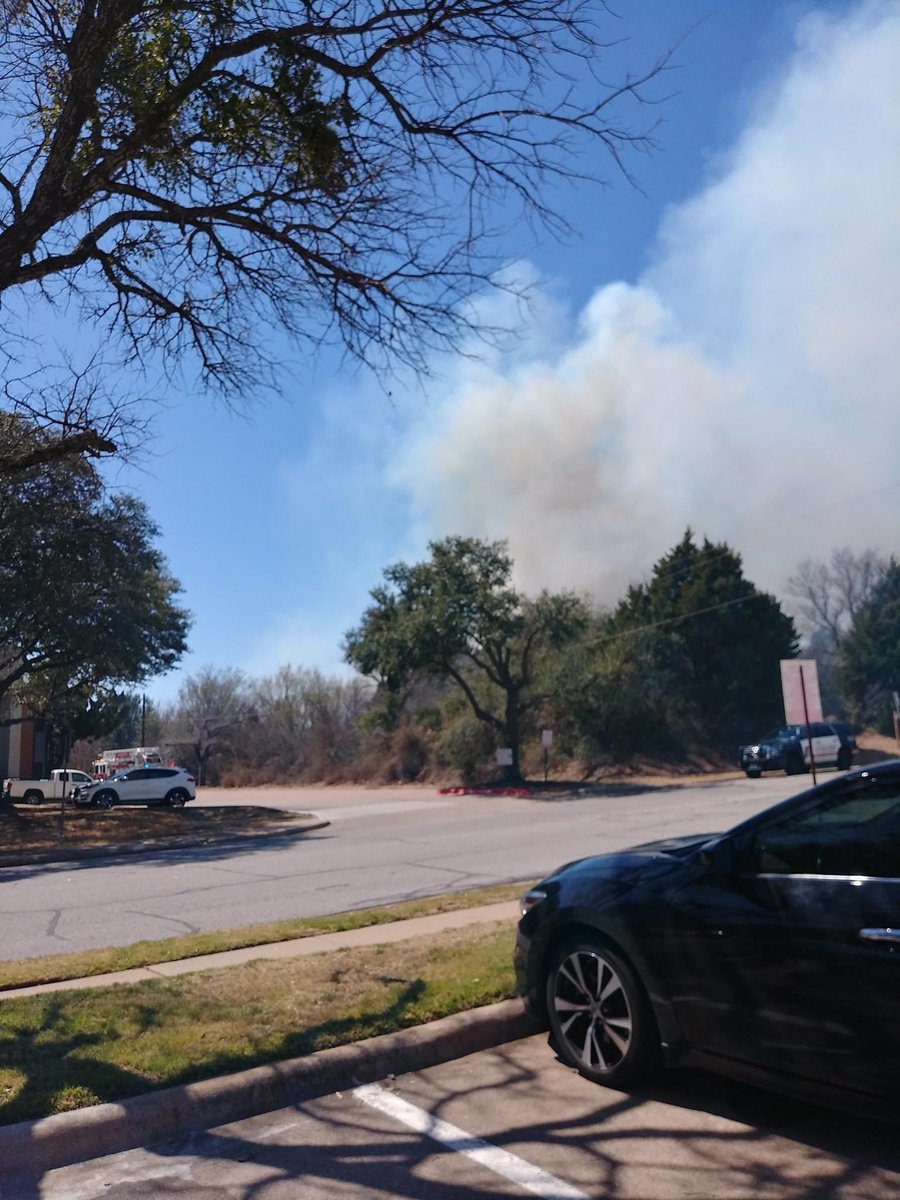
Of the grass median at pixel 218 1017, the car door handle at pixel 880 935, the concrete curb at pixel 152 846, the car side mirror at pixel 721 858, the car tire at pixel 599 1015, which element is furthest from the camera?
the concrete curb at pixel 152 846

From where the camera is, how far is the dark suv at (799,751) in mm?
31781

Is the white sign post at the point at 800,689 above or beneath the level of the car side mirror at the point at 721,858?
above

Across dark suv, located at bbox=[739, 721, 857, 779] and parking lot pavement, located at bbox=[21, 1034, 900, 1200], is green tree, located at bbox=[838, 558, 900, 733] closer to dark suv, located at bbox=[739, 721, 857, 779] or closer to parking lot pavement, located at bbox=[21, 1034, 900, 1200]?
dark suv, located at bbox=[739, 721, 857, 779]

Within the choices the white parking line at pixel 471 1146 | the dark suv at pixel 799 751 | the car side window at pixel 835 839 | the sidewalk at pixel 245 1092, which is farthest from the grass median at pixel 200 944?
the dark suv at pixel 799 751

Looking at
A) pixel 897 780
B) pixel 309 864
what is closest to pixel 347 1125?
pixel 897 780

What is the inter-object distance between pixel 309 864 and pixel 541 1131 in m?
11.5

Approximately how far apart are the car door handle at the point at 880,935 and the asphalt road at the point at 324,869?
7.45 m

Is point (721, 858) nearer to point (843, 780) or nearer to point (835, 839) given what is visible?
point (835, 839)

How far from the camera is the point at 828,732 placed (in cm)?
3209

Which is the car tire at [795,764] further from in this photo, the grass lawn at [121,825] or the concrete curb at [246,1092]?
the concrete curb at [246,1092]

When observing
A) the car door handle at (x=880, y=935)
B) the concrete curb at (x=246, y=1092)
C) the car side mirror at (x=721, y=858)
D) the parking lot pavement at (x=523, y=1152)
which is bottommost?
the parking lot pavement at (x=523, y=1152)

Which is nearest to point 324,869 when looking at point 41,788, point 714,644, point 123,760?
point 41,788

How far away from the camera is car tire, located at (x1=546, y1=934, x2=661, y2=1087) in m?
4.68

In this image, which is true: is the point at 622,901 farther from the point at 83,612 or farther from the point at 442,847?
the point at 83,612
